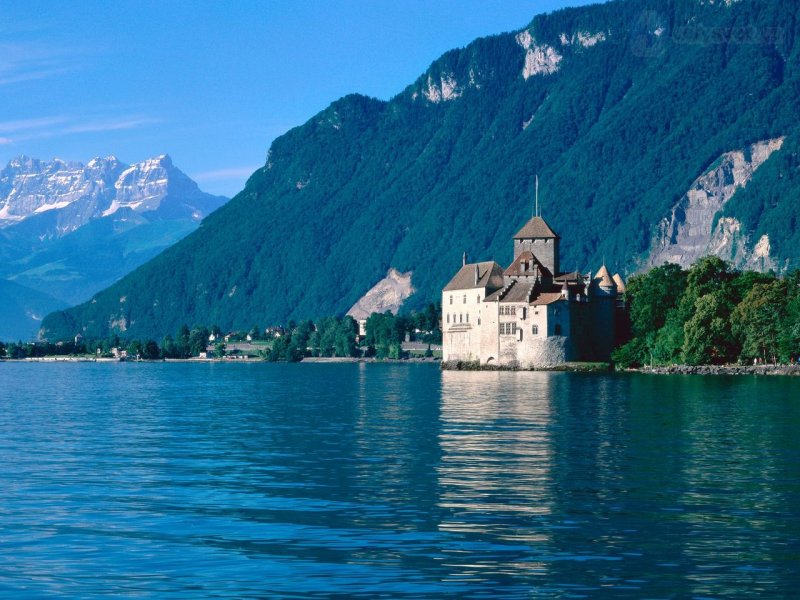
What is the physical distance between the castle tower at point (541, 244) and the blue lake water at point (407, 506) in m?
102

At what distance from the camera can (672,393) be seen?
9562 centimetres

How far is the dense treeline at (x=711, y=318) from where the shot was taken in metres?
132

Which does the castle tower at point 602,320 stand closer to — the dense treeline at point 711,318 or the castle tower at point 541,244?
the dense treeline at point 711,318

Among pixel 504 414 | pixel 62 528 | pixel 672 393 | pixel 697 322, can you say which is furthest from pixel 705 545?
pixel 697 322

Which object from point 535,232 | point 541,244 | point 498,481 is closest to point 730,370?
point 541,244

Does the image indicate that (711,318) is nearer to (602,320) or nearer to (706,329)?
(706,329)

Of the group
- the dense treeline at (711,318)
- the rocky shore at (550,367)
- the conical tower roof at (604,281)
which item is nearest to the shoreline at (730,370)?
the dense treeline at (711,318)

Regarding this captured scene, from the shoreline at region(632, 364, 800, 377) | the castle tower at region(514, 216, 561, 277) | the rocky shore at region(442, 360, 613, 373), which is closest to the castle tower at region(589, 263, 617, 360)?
the rocky shore at region(442, 360, 613, 373)

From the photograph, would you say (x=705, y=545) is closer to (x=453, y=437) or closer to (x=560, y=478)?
(x=560, y=478)

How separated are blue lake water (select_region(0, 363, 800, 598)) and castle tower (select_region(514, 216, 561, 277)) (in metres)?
102

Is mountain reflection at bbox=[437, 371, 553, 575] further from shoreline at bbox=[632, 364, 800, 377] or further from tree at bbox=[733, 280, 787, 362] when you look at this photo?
shoreline at bbox=[632, 364, 800, 377]

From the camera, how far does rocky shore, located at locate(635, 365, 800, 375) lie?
433ft

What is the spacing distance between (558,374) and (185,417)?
7403 cm

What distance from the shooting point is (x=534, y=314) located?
158000mm
